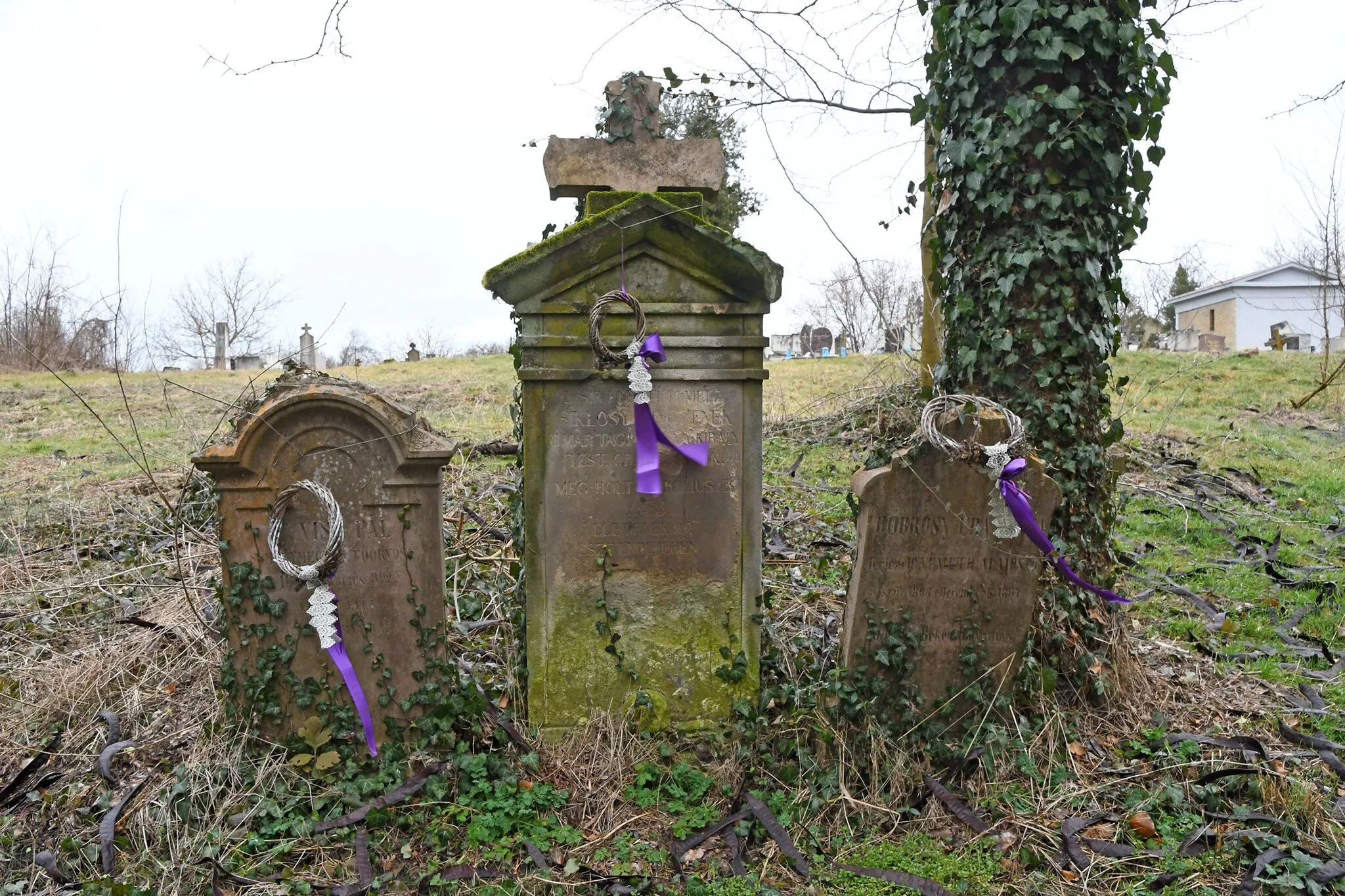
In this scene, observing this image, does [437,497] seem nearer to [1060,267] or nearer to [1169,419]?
[1060,267]

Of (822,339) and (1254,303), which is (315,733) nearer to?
(822,339)

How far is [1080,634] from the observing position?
4258 mm

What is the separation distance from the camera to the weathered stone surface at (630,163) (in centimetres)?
405

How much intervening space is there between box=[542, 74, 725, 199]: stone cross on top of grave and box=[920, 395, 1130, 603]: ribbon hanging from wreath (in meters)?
1.62

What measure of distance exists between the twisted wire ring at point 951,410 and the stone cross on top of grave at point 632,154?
5.15 feet

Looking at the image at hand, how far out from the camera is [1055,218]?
4.09m

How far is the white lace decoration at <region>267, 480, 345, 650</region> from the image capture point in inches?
144

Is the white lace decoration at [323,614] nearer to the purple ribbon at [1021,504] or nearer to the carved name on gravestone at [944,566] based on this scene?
the carved name on gravestone at [944,566]

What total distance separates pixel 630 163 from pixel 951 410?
1.91 m

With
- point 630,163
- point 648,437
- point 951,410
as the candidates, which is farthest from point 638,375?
point 951,410

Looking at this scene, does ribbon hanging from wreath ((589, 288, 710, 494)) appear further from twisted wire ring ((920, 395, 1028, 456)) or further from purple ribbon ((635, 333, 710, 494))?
twisted wire ring ((920, 395, 1028, 456))

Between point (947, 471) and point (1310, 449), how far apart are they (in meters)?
9.66

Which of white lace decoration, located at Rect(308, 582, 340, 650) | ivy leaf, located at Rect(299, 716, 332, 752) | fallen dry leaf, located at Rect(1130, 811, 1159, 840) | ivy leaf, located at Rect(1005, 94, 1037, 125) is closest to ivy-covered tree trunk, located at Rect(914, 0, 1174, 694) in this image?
ivy leaf, located at Rect(1005, 94, 1037, 125)

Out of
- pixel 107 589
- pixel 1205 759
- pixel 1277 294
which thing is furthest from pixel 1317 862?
pixel 1277 294
